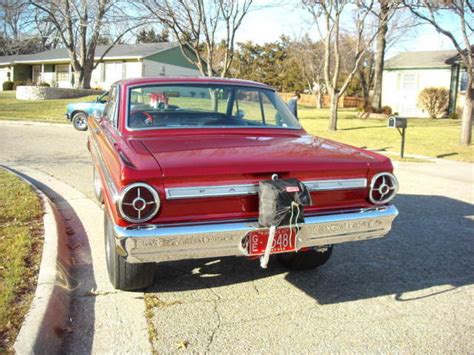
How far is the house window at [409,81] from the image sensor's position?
1216 inches

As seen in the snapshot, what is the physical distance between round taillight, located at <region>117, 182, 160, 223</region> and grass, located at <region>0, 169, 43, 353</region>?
3.31 ft

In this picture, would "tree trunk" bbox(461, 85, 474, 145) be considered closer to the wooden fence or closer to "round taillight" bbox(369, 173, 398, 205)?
"round taillight" bbox(369, 173, 398, 205)

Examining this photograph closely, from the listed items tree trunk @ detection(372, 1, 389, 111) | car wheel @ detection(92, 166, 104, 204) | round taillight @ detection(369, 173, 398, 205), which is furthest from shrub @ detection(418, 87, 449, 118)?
round taillight @ detection(369, 173, 398, 205)

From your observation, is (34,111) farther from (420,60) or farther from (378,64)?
(420,60)

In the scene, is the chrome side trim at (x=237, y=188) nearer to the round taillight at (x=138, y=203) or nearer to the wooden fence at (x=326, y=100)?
the round taillight at (x=138, y=203)

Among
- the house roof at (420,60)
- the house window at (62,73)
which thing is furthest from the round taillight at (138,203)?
the house window at (62,73)

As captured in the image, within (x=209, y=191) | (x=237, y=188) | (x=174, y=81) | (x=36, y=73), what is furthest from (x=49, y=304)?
(x=36, y=73)

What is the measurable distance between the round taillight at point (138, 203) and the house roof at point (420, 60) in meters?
30.2

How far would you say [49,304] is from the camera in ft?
11.0

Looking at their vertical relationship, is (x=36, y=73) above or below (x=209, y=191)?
above

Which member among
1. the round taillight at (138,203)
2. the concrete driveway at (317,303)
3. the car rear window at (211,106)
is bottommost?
the concrete driveway at (317,303)

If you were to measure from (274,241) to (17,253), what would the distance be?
244 cm

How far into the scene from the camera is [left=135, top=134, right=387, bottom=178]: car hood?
312 cm

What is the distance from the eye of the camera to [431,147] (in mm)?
14469
